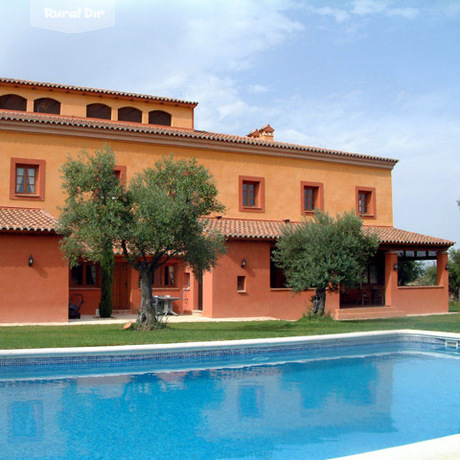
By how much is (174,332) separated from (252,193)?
36.0 feet

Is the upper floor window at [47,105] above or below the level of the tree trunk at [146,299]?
above

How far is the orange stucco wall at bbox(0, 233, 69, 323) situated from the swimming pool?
23.5ft

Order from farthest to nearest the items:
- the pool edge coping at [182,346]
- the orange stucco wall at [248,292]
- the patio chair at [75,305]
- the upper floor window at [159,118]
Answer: the upper floor window at [159,118] → the orange stucco wall at [248,292] → the patio chair at [75,305] → the pool edge coping at [182,346]

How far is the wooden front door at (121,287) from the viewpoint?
2061 centimetres

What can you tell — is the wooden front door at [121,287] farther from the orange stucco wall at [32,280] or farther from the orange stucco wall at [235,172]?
the orange stucco wall at [32,280]

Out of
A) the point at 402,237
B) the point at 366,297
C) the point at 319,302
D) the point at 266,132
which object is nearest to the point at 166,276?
the point at 319,302

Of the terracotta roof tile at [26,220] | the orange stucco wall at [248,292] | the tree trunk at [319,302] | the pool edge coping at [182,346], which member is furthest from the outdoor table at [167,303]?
the pool edge coping at [182,346]

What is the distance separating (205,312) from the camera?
1909cm

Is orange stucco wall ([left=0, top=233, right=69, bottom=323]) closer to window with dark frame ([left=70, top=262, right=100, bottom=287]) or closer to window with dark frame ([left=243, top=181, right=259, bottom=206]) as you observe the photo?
window with dark frame ([left=70, top=262, right=100, bottom=287])

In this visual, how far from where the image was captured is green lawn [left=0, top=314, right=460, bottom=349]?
11.3m

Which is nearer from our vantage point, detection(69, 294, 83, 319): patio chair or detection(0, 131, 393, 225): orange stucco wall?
detection(69, 294, 83, 319): patio chair

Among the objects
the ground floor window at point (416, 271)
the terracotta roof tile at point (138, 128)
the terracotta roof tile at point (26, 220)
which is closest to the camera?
the terracotta roof tile at point (26, 220)

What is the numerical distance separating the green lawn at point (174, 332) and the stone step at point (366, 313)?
301 cm

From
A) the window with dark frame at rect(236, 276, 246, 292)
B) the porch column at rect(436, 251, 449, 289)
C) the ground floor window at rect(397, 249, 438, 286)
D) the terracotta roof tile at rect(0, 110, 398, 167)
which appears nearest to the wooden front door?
the window with dark frame at rect(236, 276, 246, 292)
